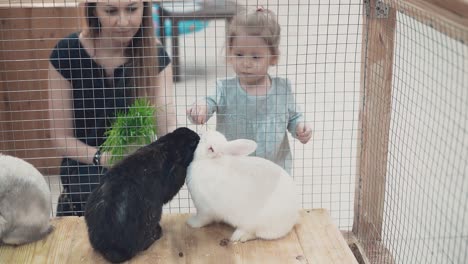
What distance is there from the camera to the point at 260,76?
201 cm

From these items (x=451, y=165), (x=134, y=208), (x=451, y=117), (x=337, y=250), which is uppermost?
(x=451, y=117)

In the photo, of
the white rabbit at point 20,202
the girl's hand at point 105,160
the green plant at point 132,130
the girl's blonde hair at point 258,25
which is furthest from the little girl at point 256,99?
the white rabbit at point 20,202

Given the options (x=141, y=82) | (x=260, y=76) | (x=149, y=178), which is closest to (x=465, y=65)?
(x=149, y=178)

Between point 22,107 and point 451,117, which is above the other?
point 451,117

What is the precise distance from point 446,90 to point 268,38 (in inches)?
27.9

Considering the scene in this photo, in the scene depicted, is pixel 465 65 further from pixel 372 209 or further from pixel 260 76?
pixel 260 76

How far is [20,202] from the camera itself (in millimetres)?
1566

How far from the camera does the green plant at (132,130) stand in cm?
173

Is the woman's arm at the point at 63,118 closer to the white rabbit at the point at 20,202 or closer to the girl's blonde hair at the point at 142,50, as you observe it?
the girl's blonde hair at the point at 142,50

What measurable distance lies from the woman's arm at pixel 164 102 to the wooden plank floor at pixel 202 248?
0.96 ft

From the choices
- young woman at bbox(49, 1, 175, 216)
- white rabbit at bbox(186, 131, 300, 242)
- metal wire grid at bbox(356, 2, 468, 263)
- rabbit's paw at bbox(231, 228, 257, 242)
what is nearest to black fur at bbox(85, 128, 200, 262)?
white rabbit at bbox(186, 131, 300, 242)

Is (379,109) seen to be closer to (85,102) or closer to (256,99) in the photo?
(256,99)

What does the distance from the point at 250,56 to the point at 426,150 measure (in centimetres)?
65

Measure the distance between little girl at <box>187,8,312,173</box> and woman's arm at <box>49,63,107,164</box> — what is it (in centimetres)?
37
